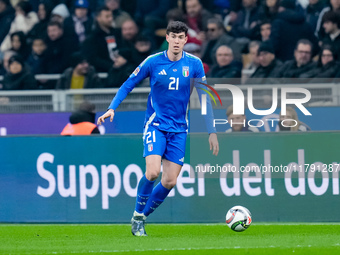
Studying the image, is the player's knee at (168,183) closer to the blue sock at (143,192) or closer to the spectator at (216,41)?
the blue sock at (143,192)

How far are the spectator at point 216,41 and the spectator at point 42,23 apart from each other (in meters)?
3.26

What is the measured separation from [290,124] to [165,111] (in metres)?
2.56

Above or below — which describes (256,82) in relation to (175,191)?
above

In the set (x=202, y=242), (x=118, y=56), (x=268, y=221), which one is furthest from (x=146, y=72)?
(x=118, y=56)

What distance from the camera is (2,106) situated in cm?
1314

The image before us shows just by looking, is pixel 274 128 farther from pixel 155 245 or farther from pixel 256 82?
pixel 155 245

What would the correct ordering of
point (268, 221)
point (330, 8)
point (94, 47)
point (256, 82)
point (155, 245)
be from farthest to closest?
point (94, 47) → point (330, 8) → point (256, 82) → point (268, 221) → point (155, 245)

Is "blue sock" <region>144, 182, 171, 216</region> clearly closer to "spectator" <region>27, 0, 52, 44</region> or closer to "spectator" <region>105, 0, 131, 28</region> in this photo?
"spectator" <region>105, 0, 131, 28</region>

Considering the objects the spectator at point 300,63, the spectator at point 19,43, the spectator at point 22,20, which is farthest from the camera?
the spectator at point 22,20

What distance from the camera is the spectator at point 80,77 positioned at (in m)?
13.5

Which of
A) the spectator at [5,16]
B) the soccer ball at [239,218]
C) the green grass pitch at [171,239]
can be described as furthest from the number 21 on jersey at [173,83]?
the spectator at [5,16]

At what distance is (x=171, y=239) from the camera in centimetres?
805

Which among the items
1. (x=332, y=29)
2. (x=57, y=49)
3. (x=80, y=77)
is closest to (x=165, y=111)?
(x=332, y=29)

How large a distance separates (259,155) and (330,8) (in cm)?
421
